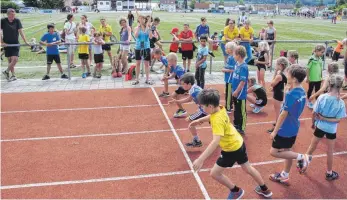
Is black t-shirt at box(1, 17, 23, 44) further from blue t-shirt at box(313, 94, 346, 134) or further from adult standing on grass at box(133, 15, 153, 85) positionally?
blue t-shirt at box(313, 94, 346, 134)

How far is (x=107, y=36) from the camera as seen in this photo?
42.9 feet

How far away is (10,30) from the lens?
11.0 m

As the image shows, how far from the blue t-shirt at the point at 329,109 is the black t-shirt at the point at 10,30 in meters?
10.00

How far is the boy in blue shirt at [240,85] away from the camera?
6312 mm

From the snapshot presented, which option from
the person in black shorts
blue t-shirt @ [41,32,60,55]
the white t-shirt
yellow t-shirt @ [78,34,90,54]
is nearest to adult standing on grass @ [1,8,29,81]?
blue t-shirt @ [41,32,60,55]

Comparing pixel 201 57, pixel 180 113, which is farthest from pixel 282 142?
pixel 201 57

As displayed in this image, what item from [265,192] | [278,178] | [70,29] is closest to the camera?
[265,192]

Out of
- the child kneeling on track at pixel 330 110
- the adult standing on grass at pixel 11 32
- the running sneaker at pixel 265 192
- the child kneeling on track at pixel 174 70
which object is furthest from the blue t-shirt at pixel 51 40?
the child kneeling on track at pixel 330 110

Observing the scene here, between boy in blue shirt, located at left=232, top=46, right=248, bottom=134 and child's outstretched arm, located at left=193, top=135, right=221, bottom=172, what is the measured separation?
2735 millimetres

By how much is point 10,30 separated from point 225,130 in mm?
9560

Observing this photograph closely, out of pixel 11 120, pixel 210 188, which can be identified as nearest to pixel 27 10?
pixel 11 120

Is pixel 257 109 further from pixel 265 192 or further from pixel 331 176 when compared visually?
pixel 265 192

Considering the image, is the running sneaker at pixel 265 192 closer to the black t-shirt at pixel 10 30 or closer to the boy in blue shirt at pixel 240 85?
the boy in blue shirt at pixel 240 85

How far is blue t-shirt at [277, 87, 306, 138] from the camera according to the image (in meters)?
4.70
